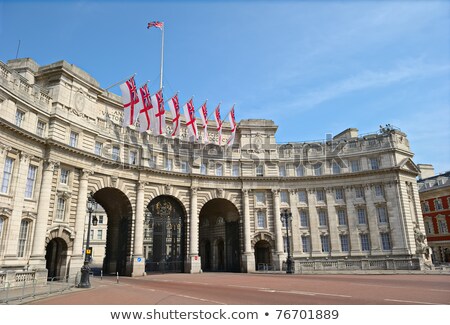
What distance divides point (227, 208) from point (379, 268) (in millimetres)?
22208

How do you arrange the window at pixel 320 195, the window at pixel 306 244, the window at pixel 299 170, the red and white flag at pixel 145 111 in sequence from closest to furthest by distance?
the red and white flag at pixel 145 111 < the window at pixel 306 244 < the window at pixel 320 195 < the window at pixel 299 170

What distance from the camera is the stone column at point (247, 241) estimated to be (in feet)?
138

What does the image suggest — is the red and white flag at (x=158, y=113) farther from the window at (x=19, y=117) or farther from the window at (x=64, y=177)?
the window at (x=19, y=117)

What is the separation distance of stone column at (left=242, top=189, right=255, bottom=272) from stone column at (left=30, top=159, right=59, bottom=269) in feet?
79.6

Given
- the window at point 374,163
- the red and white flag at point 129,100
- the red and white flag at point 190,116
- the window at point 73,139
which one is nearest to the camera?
the window at point 73,139

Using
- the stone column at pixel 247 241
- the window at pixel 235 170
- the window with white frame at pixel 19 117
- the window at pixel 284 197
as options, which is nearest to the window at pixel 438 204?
the window at pixel 284 197

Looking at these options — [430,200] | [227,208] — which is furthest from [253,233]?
[430,200]

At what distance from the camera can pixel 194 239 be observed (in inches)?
1640

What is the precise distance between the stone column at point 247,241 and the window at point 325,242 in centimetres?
1011

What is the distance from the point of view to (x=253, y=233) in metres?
44.2

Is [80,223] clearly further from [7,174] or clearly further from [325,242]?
[325,242]

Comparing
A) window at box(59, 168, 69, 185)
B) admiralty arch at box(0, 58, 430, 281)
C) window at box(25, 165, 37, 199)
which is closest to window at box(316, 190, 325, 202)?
admiralty arch at box(0, 58, 430, 281)

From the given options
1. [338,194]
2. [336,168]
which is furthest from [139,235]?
[336,168]

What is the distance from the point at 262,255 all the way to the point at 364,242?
14.2 m
